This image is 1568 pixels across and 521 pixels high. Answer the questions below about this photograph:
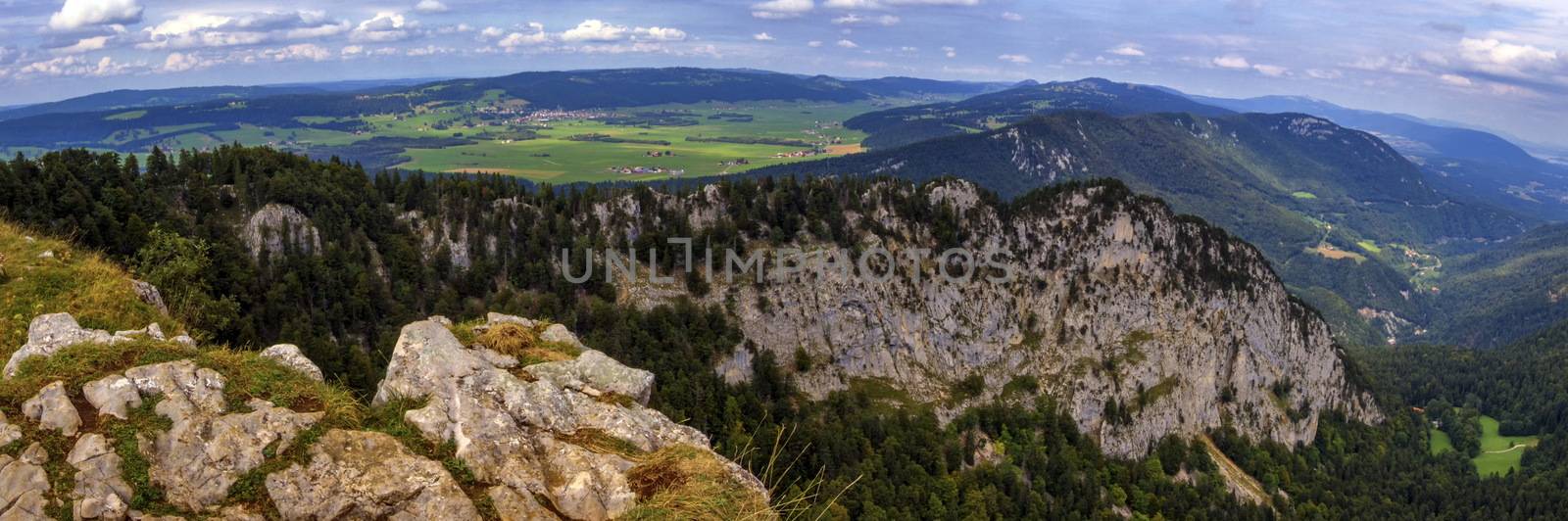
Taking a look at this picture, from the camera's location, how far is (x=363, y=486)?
63.8 ft

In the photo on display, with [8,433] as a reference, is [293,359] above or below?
below

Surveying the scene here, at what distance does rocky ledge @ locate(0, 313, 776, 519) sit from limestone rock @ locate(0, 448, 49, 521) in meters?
0.03

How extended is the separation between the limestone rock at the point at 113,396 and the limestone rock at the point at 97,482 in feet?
3.23

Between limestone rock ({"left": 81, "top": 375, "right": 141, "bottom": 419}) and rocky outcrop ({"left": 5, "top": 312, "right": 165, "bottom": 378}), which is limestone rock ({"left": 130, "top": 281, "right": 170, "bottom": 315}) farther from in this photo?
limestone rock ({"left": 81, "top": 375, "right": 141, "bottom": 419})

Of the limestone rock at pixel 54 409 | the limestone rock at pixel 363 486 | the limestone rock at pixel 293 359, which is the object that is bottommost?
the limestone rock at pixel 363 486

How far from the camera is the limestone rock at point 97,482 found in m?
17.7

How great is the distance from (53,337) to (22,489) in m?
9.89

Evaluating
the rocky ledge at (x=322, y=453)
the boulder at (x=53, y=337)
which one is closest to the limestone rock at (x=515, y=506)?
the rocky ledge at (x=322, y=453)

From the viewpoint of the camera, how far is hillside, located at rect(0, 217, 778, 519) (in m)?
18.6

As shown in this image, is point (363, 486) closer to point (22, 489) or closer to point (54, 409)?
point (22, 489)

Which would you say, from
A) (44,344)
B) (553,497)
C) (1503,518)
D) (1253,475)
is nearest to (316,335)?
(44,344)

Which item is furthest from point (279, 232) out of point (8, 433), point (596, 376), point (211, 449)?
point (211, 449)

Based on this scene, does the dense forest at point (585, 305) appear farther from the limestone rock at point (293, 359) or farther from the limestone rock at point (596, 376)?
the limestone rock at point (596, 376)

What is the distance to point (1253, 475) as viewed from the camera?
464 feet
